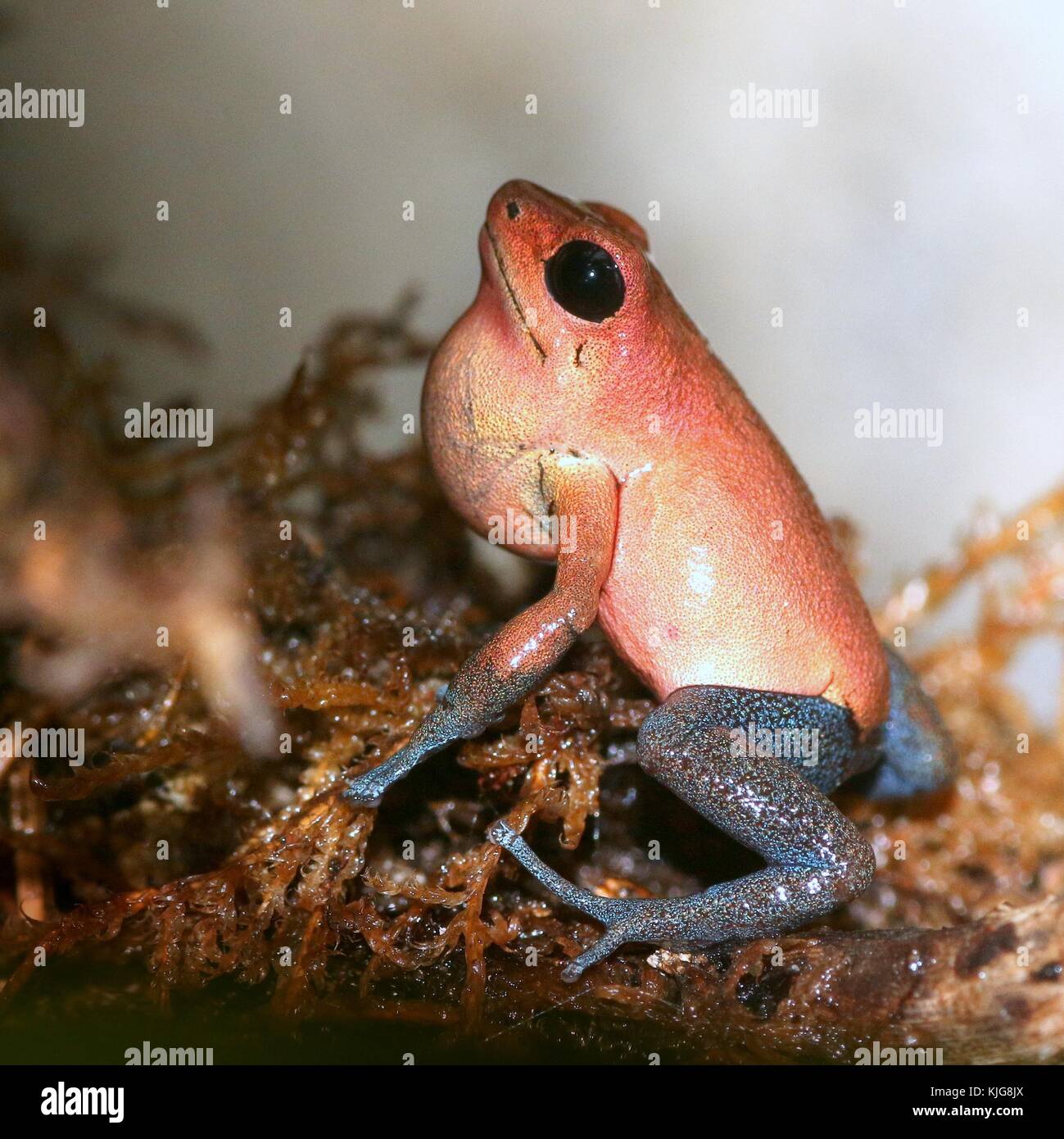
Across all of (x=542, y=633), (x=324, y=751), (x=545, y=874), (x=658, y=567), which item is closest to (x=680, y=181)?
(x=658, y=567)

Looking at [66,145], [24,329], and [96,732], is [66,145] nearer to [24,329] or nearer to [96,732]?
[24,329]

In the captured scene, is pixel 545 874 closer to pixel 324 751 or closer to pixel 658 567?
pixel 324 751

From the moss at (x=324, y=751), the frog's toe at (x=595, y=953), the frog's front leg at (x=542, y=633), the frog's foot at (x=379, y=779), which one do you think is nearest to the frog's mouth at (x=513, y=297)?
the frog's front leg at (x=542, y=633)

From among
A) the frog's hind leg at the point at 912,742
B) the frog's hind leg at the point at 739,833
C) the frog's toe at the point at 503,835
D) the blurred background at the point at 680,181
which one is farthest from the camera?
the blurred background at the point at 680,181

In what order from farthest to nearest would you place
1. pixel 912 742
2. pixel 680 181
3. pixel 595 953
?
pixel 680 181 < pixel 912 742 < pixel 595 953

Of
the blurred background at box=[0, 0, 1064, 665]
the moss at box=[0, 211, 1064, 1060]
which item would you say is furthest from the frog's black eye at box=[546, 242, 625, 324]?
the blurred background at box=[0, 0, 1064, 665]

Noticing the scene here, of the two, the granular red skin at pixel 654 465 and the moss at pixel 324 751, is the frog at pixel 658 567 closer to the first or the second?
the granular red skin at pixel 654 465

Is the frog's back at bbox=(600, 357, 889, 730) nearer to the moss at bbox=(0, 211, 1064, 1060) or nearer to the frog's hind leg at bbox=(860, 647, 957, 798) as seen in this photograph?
the moss at bbox=(0, 211, 1064, 1060)
